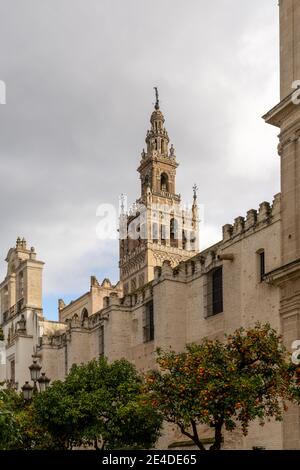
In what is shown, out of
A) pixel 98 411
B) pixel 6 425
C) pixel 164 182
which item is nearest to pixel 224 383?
pixel 6 425

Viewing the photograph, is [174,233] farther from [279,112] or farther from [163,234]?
[279,112]

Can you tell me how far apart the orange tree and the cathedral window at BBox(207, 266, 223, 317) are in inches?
540

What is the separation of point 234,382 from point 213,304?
634 inches

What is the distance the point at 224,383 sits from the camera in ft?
77.3

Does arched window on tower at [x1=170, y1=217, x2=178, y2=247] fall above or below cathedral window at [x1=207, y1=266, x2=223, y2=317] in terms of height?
above

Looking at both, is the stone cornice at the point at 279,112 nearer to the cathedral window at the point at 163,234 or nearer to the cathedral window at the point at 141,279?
the cathedral window at the point at 141,279

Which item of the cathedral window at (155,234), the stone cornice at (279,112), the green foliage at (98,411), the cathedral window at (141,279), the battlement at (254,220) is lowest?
the green foliage at (98,411)

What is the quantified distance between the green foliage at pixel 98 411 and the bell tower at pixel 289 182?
7.95m

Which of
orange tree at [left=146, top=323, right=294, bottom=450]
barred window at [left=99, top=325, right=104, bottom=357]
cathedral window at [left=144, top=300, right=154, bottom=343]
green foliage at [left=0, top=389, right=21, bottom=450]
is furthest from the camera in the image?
barred window at [left=99, top=325, right=104, bottom=357]

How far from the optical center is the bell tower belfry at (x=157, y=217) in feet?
324

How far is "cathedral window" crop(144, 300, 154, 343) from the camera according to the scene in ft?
148

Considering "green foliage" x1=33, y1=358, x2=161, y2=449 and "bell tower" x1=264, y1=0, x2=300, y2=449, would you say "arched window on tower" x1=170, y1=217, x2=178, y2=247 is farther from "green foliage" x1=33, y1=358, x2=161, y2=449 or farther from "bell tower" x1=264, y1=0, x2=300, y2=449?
"bell tower" x1=264, y1=0, x2=300, y2=449

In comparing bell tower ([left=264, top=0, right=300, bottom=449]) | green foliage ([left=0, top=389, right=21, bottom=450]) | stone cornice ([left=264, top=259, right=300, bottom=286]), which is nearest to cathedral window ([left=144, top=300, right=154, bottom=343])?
bell tower ([left=264, top=0, right=300, bottom=449])

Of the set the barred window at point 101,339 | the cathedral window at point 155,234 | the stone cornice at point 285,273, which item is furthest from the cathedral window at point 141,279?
the stone cornice at point 285,273
